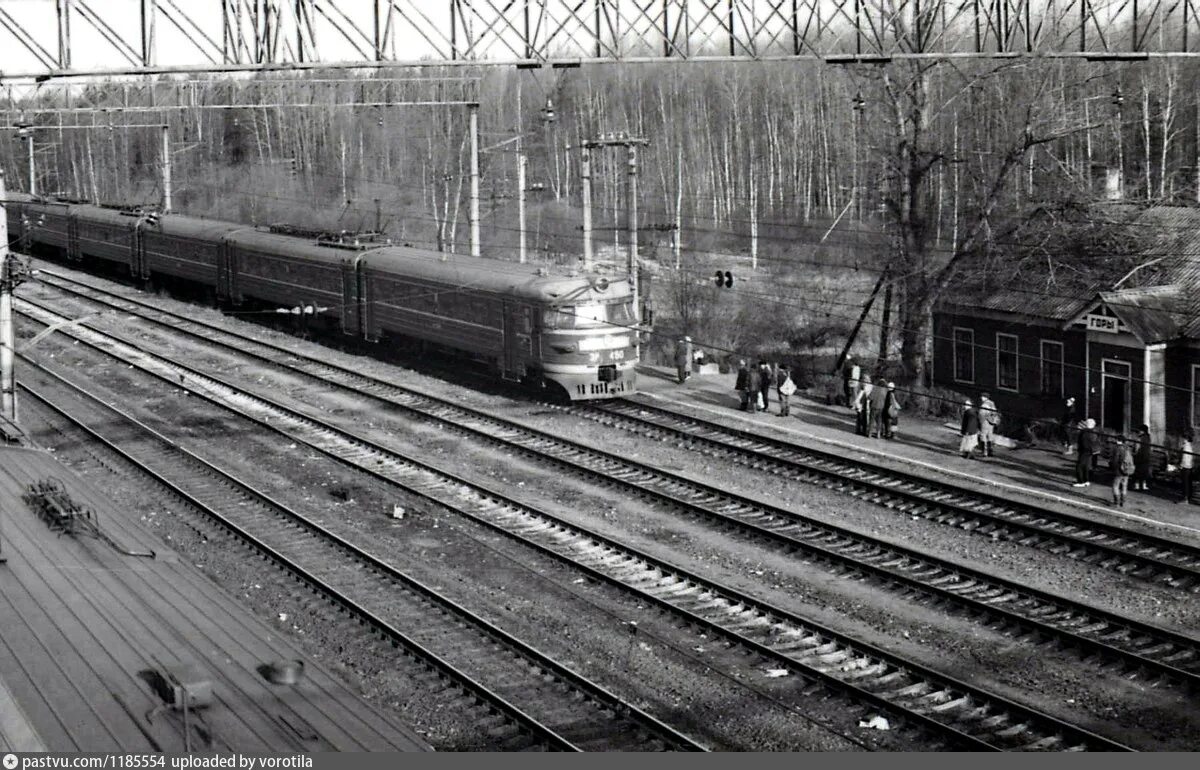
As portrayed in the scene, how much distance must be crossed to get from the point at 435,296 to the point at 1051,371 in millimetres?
12902

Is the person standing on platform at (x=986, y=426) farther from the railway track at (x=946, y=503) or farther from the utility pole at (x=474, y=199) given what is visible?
the utility pole at (x=474, y=199)

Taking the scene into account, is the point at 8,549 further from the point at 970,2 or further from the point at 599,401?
the point at 599,401

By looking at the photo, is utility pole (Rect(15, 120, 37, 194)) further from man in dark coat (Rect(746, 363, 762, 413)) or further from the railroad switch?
the railroad switch

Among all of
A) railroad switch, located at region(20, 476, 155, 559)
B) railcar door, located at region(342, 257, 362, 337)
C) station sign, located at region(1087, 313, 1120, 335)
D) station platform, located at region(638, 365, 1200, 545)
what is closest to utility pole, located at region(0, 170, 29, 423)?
railcar door, located at region(342, 257, 362, 337)

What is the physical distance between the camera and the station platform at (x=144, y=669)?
7289 mm

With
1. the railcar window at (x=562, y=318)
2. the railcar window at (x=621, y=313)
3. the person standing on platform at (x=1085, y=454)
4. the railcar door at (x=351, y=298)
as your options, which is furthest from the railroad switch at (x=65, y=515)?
the railcar door at (x=351, y=298)

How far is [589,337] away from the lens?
27.1 m

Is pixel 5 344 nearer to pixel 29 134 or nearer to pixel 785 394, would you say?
pixel 785 394

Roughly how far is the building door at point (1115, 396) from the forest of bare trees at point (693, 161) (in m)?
6.43

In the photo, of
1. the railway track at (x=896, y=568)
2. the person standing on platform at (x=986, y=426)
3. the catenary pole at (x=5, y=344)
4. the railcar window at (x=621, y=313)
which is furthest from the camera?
the railcar window at (x=621, y=313)

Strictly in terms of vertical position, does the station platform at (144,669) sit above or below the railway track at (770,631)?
above

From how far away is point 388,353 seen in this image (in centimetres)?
3369

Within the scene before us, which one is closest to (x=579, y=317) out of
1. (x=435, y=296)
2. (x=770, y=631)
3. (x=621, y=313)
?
(x=621, y=313)

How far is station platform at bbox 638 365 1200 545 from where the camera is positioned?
20.2m
